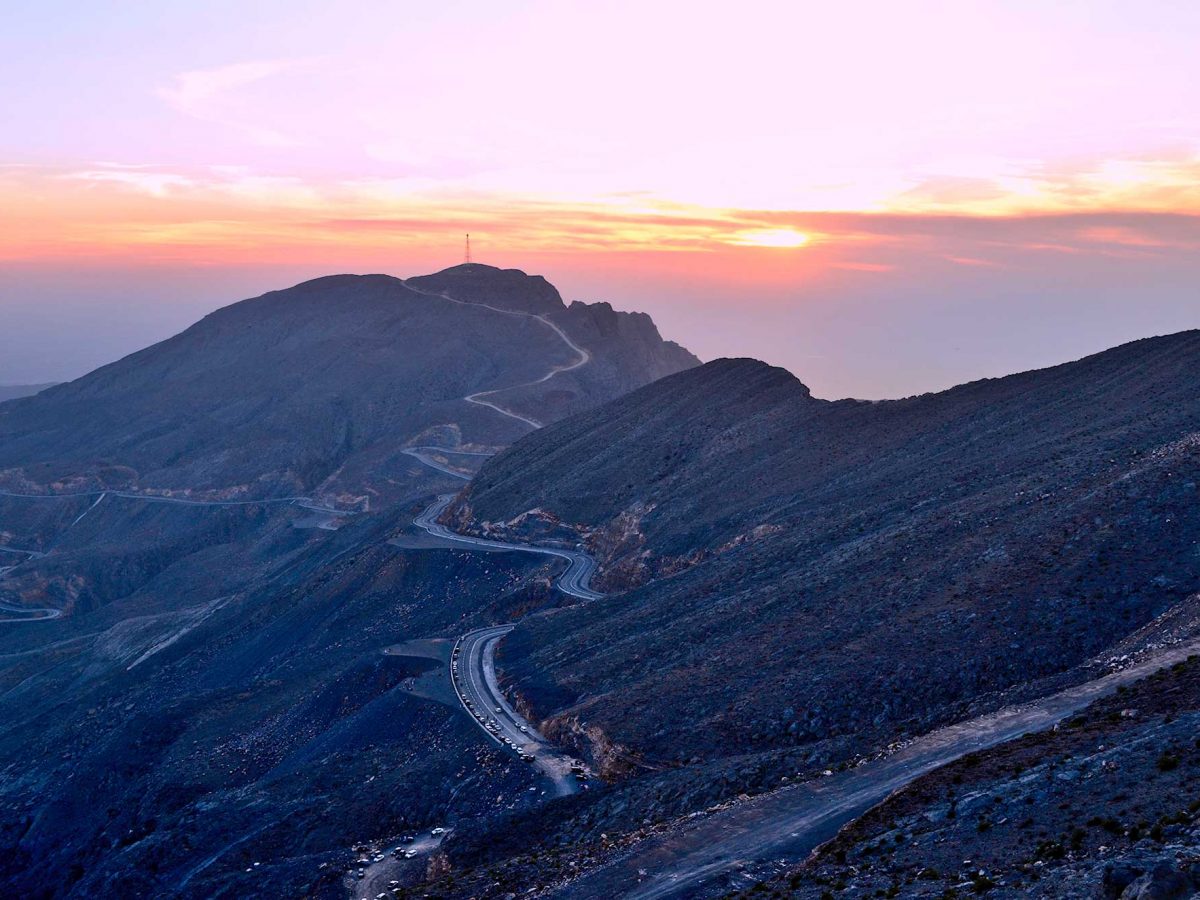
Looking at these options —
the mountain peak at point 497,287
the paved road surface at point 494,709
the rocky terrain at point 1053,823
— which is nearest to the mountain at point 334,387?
the mountain peak at point 497,287

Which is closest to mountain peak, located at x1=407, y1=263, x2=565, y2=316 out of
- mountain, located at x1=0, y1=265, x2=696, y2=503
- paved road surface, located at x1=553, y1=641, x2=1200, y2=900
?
mountain, located at x1=0, y1=265, x2=696, y2=503

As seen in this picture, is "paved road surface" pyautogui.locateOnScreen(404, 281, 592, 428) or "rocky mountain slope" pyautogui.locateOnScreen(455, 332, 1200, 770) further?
"paved road surface" pyautogui.locateOnScreen(404, 281, 592, 428)

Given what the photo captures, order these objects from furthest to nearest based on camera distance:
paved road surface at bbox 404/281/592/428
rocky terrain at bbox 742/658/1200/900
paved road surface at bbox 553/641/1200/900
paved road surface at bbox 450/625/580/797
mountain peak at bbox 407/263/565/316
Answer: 1. mountain peak at bbox 407/263/565/316
2. paved road surface at bbox 404/281/592/428
3. paved road surface at bbox 450/625/580/797
4. paved road surface at bbox 553/641/1200/900
5. rocky terrain at bbox 742/658/1200/900

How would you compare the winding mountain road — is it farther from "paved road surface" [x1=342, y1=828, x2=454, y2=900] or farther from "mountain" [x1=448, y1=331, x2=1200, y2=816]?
"paved road surface" [x1=342, y1=828, x2=454, y2=900]

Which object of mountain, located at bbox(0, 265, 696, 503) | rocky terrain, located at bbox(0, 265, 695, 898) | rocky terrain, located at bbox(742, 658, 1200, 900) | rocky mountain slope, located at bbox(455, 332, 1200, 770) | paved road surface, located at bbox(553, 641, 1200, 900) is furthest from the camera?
mountain, located at bbox(0, 265, 696, 503)

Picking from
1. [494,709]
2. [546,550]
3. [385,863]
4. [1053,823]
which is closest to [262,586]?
[546,550]

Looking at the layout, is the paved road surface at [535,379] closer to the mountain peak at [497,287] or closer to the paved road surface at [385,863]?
the mountain peak at [497,287]

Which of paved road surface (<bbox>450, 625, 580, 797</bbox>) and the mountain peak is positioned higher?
the mountain peak
